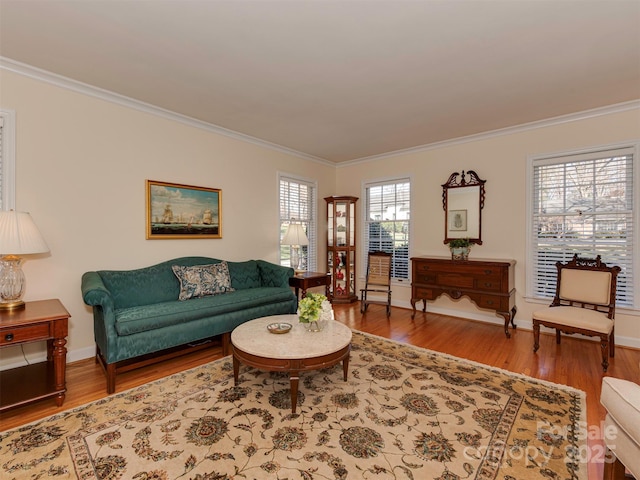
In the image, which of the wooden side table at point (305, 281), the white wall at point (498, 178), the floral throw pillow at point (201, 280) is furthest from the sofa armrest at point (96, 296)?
the white wall at point (498, 178)

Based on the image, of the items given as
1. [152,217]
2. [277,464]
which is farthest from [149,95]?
[277,464]

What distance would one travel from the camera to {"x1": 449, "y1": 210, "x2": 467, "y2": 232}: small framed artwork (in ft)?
15.3

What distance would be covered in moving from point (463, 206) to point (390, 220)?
1263 mm

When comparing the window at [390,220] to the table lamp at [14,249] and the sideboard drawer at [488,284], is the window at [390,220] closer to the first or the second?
the sideboard drawer at [488,284]

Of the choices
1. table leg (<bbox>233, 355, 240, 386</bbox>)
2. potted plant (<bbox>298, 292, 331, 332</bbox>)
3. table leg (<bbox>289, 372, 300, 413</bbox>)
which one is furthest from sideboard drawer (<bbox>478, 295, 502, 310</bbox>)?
table leg (<bbox>233, 355, 240, 386</bbox>)

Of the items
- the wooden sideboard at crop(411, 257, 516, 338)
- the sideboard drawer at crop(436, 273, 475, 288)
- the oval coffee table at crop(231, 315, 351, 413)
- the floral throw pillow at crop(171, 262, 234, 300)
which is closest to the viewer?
the oval coffee table at crop(231, 315, 351, 413)

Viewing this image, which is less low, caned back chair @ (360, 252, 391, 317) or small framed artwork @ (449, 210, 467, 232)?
small framed artwork @ (449, 210, 467, 232)

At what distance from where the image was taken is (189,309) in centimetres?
298

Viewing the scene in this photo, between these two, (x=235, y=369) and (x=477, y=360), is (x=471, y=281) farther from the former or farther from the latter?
(x=235, y=369)

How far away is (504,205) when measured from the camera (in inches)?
170

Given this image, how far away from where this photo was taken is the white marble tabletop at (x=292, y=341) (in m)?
2.21

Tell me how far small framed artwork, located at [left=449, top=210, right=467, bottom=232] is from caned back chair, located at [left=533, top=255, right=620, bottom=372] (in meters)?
1.34

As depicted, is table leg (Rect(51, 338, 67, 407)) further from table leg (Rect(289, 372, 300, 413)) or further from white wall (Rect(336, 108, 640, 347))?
white wall (Rect(336, 108, 640, 347))

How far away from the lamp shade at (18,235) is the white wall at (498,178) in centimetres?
478
